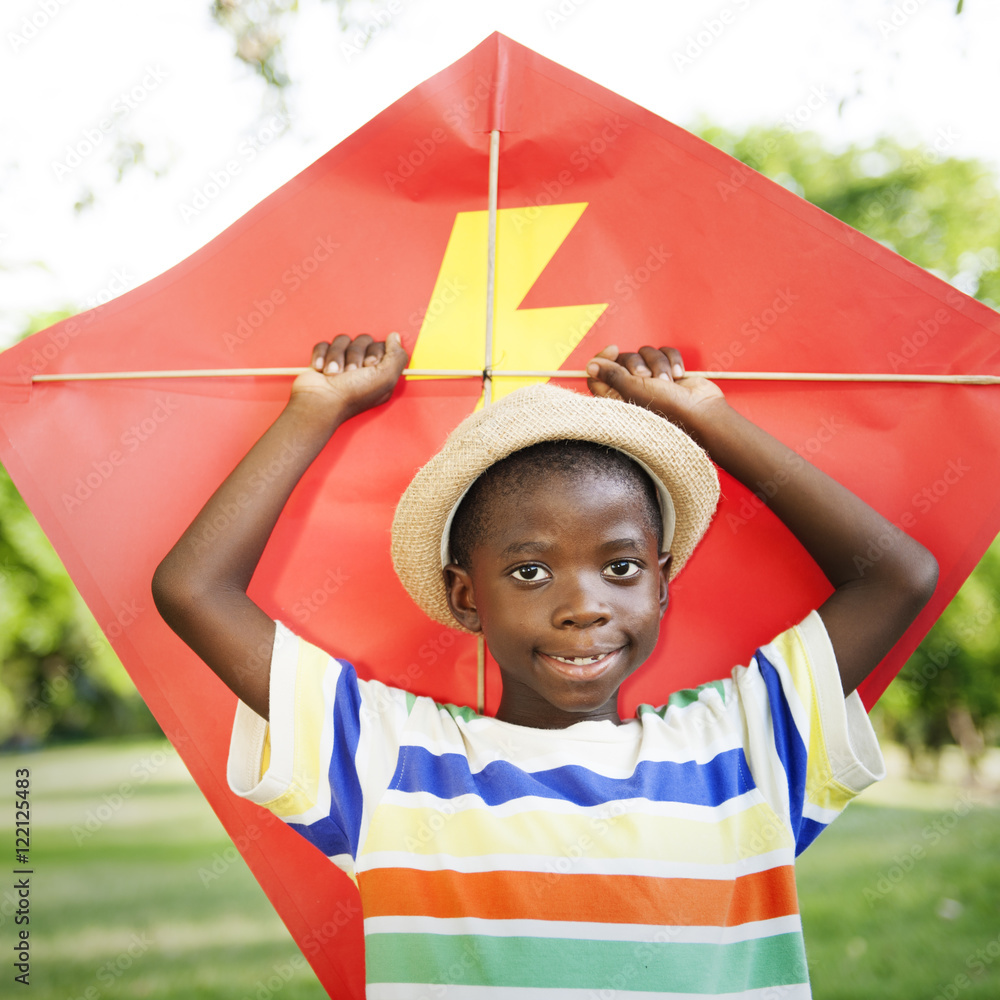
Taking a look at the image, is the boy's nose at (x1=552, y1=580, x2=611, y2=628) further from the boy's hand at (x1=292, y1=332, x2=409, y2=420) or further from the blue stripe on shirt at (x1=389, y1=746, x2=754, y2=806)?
the boy's hand at (x1=292, y1=332, x2=409, y2=420)

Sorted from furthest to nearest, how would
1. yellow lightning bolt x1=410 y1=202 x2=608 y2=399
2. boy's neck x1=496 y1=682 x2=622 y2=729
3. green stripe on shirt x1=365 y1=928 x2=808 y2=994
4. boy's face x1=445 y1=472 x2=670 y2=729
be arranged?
yellow lightning bolt x1=410 y1=202 x2=608 y2=399, boy's neck x1=496 y1=682 x2=622 y2=729, boy's face x1=445 y1=472 x2=670 y2=729, green stripe on shirt x1=365 y1=928 x2=808 y2=994

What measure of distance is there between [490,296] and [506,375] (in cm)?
18

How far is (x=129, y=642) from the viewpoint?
180 cm

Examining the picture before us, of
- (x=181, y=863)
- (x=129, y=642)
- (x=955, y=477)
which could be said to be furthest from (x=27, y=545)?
(x=955, y=477)

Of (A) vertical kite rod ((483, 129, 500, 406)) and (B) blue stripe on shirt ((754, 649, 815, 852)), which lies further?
(A) vertical kite rod ((483, 129, 500, 406))

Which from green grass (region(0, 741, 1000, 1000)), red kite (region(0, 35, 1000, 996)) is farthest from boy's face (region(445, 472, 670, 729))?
green grass (region(0, 741, 1000, 1000))

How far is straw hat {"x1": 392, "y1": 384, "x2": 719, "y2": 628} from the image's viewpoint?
1.51m

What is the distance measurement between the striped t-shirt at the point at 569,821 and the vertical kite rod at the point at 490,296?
0.24m

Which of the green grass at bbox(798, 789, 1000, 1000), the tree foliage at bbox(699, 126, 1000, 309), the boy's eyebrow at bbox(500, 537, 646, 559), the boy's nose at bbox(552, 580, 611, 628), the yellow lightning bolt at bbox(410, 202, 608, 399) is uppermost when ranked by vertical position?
the tree foliage at bbox(699, 126, 1000, 309)

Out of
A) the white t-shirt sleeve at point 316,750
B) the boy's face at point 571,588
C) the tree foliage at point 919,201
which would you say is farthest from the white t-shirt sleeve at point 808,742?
the tree foliage at point 919,201

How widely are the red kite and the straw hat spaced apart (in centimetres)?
21

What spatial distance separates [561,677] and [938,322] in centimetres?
110

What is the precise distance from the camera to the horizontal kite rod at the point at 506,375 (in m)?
1.75

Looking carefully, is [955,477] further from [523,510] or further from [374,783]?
[374,783]
